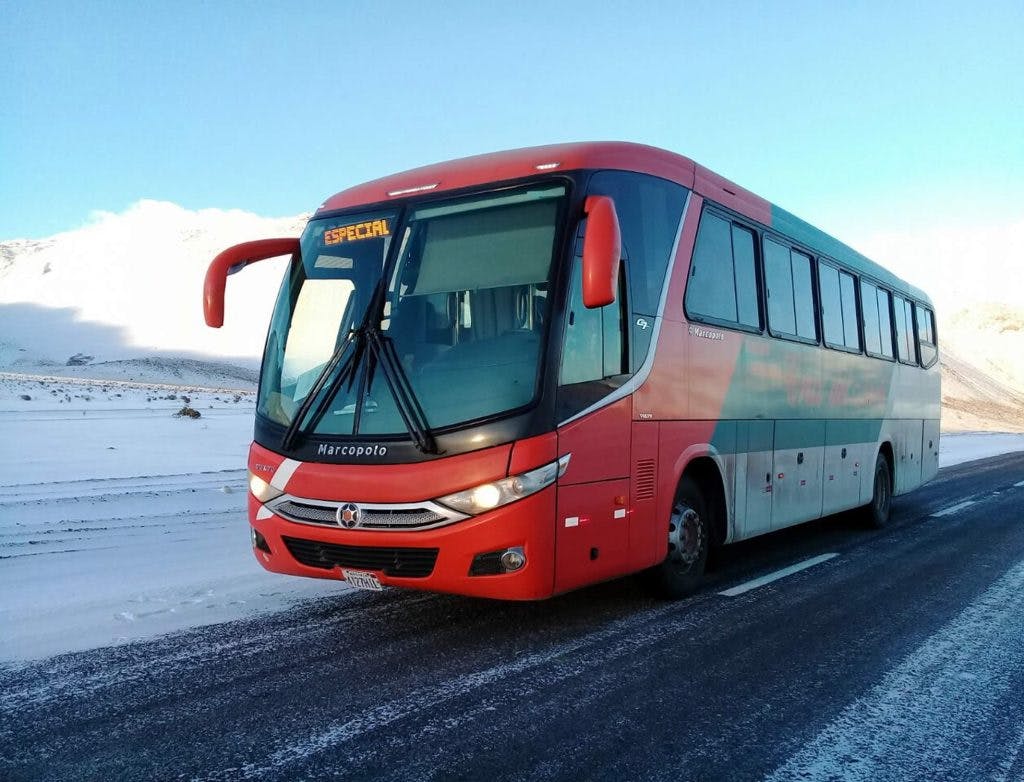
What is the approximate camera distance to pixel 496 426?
5.11 meters

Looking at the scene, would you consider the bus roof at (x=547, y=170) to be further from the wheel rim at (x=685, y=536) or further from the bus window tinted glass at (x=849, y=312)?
the bus window tinted glass at (x=849, y=312)

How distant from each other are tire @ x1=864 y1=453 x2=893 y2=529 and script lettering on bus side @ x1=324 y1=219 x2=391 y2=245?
7750mm

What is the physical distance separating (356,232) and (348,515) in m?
2.09

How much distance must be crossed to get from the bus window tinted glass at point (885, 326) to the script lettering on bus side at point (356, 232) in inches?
309

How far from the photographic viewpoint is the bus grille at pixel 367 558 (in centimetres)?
519

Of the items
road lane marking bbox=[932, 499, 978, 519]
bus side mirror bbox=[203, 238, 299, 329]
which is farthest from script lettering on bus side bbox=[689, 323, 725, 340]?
road lane marking bbox=[932, 499, 978, 519]

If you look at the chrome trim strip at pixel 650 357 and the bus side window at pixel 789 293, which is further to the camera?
the bus side window at pixel 789 293

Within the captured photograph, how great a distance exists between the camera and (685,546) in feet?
22.2

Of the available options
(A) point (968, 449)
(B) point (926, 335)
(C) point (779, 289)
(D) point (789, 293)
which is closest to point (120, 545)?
(C) point (779, 289)

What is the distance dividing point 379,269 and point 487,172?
0.99 metres

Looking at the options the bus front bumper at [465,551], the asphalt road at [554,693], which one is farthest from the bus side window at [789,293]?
the bus front bumper at [465,551]

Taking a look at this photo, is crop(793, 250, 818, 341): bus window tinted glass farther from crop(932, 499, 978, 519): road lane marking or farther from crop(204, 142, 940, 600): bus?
crop(932, 499, 978, 519): road lane marking

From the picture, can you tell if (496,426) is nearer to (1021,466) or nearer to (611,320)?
(611,320)

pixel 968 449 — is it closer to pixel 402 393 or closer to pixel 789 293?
pixel 789 293
